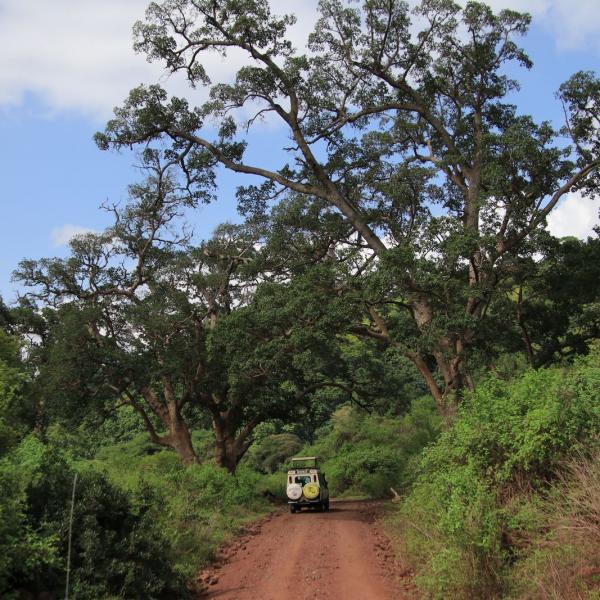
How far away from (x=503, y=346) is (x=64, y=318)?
1633 cm

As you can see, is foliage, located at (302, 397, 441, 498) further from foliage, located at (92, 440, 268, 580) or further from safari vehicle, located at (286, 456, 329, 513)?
foliage, located at (92, 440, 268, 580)

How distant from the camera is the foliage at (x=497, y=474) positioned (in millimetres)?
7535

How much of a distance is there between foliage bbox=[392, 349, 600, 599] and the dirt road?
1021 mm

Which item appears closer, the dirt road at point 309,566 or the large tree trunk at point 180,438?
the dirt road at point 309,566

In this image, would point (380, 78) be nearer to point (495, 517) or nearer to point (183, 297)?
point (183, 297)

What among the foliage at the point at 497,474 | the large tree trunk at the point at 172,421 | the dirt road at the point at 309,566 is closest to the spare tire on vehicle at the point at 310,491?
the dirt road at the point at 309,566

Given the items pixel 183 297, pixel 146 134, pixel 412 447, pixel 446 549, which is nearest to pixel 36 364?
pixel 183 297

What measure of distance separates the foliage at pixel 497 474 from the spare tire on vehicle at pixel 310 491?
10395 millimetres

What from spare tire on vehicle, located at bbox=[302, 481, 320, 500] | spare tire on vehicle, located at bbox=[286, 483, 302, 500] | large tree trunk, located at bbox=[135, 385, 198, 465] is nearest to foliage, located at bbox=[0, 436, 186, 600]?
spare tire on vehicle, located at bbox=[302, 481, 320, 500]

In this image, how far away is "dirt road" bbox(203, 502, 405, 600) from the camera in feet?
30.5

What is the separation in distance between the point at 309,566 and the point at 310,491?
941 centimetres

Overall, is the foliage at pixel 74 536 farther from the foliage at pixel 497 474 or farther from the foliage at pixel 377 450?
the foliage at pixel 377 450

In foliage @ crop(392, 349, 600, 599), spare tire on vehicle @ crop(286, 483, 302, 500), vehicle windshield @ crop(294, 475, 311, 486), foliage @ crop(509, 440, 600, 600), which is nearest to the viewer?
foliage @ crop(509, 440, 600, 600)

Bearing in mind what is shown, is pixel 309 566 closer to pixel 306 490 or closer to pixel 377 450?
pixel 306 490
